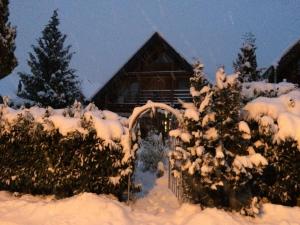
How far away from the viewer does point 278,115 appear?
28.5ft

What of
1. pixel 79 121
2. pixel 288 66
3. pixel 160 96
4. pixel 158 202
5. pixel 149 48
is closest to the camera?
pixel 79 121

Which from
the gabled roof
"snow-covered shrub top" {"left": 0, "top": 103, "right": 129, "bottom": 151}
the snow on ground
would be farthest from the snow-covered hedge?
the gabled roof

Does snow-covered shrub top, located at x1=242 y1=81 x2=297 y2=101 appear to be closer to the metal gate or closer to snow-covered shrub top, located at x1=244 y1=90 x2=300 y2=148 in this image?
snow-covered shrub top, located at x1=244 y1=90 x2=300 y2=148

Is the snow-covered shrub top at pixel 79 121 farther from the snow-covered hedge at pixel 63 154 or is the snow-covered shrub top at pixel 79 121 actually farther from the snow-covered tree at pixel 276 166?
the snow-covered tree at pixel 276 166

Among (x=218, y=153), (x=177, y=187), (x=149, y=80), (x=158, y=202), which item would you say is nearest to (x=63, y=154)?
(x=158, y=202)

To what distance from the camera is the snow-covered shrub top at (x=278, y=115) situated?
8305mm

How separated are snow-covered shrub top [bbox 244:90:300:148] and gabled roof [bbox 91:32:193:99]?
17.0 metres

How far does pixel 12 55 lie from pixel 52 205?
672cm

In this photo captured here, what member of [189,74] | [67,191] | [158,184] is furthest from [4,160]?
[189,74]

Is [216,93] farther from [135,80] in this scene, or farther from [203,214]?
[135,80]

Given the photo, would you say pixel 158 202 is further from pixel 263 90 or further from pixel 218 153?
pixel 263 90

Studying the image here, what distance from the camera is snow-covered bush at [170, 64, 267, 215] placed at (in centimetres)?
807

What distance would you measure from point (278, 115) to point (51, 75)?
2312 centimetres

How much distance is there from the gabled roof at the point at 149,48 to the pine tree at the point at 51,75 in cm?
332
